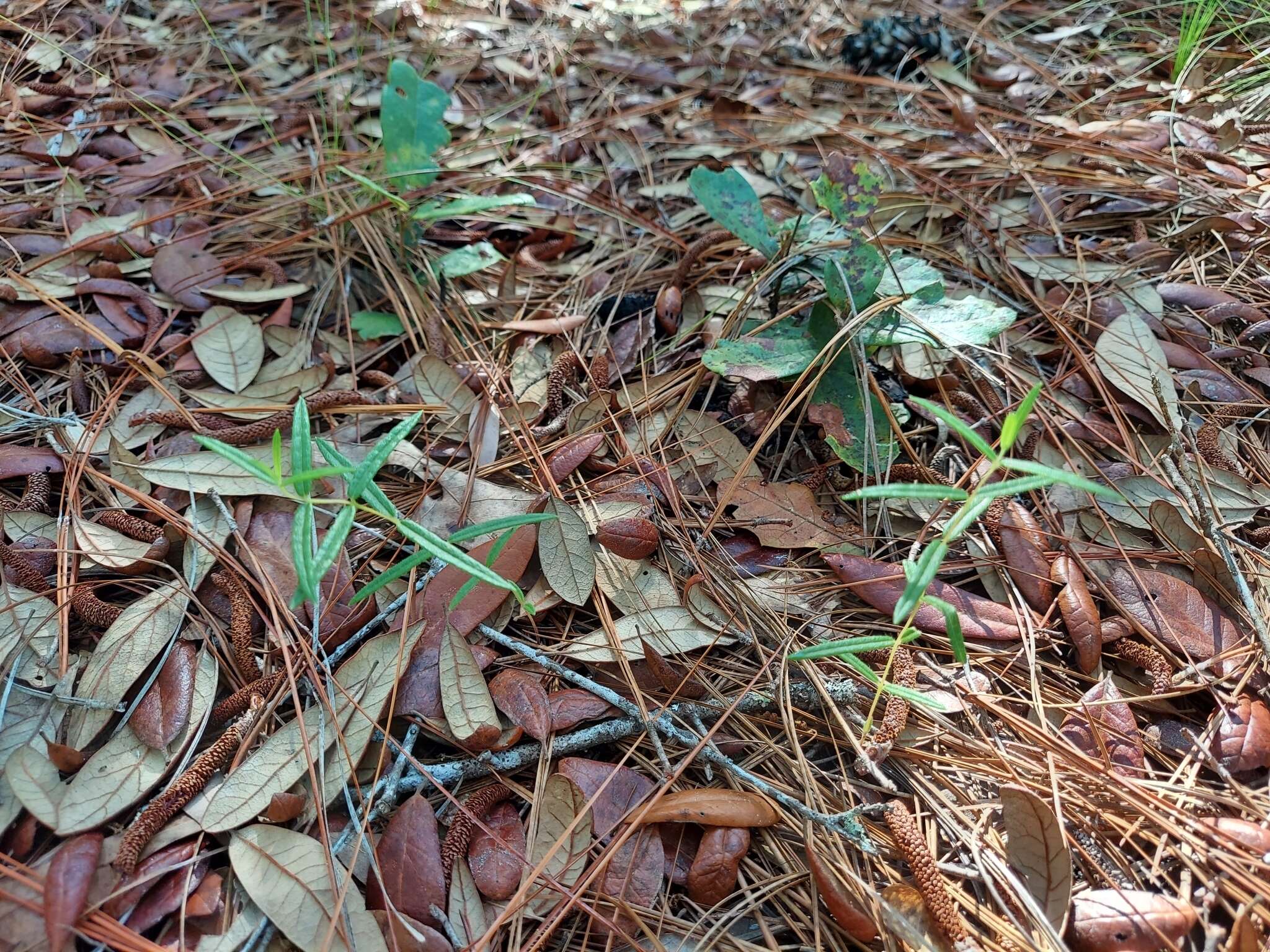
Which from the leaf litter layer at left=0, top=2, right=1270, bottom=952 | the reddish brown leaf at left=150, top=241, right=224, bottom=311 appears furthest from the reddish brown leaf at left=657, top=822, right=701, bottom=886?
the reddish brown leaf at left=150, top=241, right=224, bottom=311

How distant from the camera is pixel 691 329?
155 cm

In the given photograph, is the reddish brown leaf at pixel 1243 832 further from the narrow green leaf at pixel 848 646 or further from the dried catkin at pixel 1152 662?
the narrow green leaf at pixel 848 646

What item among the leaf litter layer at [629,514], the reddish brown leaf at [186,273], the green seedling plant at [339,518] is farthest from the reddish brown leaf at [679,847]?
the reddish brown leaf at [186,273]

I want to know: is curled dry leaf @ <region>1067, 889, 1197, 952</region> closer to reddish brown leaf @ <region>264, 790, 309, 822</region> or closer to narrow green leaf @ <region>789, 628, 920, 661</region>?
narrow green leaf @ <region>789, 628, 920, 661</region>

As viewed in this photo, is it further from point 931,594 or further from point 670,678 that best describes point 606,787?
point 931,594

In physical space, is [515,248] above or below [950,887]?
above

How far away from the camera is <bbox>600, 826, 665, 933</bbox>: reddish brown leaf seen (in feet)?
3.15

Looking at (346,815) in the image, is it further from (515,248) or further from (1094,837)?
(515,248)

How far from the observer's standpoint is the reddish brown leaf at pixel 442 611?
3.60 ft

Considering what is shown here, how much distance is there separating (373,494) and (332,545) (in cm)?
14

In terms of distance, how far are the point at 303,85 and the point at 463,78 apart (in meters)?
0.45

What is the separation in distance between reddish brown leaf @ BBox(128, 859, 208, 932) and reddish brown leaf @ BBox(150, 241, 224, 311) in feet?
3.64

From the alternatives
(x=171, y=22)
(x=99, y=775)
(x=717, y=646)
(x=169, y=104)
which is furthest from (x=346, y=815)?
(x=171, y=22)

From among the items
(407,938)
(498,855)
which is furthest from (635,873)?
(407,938)
